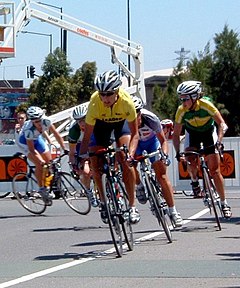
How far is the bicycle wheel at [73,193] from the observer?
15976mm

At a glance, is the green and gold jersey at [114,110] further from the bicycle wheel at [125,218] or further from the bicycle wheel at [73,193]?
the bicycle wheel at [73,193]

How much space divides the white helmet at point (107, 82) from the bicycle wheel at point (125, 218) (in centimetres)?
107

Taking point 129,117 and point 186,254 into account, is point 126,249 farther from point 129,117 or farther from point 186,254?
point 129,117

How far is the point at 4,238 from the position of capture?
12.8m

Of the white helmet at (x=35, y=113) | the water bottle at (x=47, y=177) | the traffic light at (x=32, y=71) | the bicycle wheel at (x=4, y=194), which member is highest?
the traffic light at (x=32, y=71)

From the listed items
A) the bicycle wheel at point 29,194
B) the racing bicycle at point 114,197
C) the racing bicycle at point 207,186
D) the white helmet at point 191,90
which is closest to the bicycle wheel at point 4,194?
the bicycle wheel at point 29,194

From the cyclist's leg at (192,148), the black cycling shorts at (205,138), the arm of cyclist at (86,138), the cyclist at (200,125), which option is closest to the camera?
the arm of cyclist at (86,138)

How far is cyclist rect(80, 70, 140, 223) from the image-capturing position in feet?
34.0

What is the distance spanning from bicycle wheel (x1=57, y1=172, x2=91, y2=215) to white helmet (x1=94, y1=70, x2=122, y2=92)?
572 centimetres

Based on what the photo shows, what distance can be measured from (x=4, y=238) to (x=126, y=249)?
253 cm

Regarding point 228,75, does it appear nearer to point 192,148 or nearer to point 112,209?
point 192,148

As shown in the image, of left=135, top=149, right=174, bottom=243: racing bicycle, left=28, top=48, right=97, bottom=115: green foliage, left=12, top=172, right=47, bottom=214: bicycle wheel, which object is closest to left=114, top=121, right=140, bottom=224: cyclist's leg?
left=135, top=149, right=174, bottom=243: racing bicycle

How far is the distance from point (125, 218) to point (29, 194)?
6251 mm

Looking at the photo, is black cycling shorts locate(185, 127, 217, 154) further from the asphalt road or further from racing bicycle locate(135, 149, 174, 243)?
racing bicycle locate(135, 149, 174, 243)
